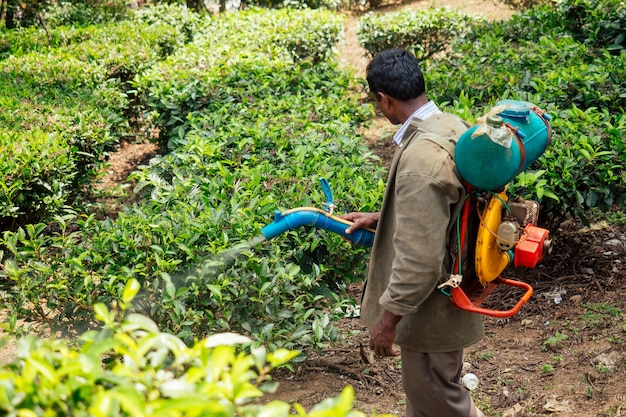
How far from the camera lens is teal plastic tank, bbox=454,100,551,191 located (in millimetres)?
2404

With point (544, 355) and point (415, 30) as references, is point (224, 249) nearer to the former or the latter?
point (544, 355)

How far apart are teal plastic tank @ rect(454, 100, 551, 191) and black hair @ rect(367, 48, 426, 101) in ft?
1.09

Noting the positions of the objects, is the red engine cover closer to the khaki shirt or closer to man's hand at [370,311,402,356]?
the khaki shirt

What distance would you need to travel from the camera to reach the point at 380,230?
2.86 m

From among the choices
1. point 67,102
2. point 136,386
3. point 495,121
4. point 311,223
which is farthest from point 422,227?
point 67,102

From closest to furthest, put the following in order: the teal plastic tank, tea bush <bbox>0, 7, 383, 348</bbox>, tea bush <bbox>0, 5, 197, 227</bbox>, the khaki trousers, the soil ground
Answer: the teal plastic tank
the khaki trousers
tea bush <bbox>0, 7, 383, 348</bbox>
the soil ground
tea bush <bbox>0, 5, 197, 227</bbox>

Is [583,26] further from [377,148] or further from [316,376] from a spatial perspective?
[316,376]

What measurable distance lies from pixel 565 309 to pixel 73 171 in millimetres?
3633

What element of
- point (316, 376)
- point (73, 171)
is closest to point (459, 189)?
point (316, 376)

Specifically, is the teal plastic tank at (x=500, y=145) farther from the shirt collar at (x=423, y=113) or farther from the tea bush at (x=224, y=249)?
the tea bush at (x=224, y=249)

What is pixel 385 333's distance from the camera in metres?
2.68

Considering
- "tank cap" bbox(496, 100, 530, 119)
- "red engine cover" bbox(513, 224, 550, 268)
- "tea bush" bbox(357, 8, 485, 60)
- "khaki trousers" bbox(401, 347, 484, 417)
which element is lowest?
"khaki trousers" bbox(401, 347, 484, 417)

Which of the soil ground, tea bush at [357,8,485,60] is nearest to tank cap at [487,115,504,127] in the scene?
the soil ground

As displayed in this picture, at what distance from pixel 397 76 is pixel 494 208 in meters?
0.61
